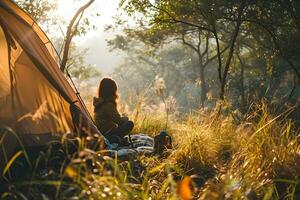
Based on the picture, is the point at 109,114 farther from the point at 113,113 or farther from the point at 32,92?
the point at 32,92

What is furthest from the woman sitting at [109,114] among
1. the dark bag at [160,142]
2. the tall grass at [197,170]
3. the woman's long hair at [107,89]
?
the tall grass at [197,170]

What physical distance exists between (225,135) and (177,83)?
1507 inches

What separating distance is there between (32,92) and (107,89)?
105cm

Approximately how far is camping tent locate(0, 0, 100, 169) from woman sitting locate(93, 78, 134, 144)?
2.43 ft

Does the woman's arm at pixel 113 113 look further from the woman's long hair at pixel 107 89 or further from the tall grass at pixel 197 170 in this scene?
the tall grass at pixel 197 170

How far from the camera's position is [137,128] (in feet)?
28.6

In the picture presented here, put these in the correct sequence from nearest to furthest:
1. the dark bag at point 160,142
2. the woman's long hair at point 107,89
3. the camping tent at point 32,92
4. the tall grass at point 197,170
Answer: the tall grass at point 197,170 < the camping tent at point 32,92 < the dark bag at point 160,142 < the woman's long hair at point 107,89

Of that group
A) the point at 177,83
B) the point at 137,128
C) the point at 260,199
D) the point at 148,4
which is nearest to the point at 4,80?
the point at 137,128

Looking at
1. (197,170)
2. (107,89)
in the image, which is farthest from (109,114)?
(197,170)

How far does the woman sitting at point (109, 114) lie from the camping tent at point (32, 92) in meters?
0.74

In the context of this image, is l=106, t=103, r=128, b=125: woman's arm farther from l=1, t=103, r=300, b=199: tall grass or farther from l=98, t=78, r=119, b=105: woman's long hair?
l=1, t=103, r=300, b=199: tall grass

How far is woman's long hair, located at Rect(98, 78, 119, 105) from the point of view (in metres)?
6.55

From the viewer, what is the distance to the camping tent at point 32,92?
5.35 metres

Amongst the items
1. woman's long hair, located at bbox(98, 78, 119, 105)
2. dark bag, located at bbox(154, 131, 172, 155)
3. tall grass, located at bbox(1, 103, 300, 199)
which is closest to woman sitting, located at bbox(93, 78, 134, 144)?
woman's long hair, located at bbox(98, 78, 119, 105)
